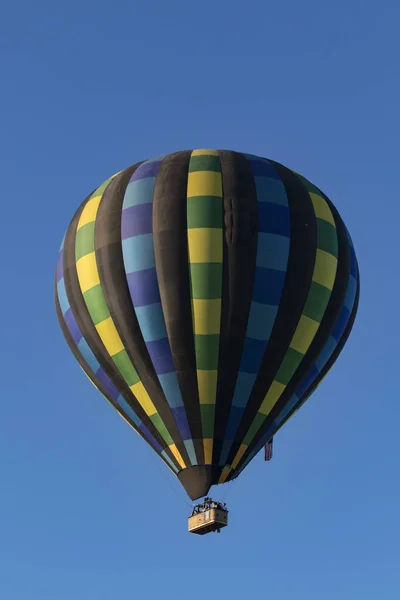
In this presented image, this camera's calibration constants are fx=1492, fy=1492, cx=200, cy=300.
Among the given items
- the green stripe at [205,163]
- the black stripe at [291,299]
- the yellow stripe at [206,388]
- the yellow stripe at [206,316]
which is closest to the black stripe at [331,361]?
the black stripe at [291,299]

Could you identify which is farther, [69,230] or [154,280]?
[69,230]

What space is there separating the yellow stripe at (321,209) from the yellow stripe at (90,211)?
539 centimetres

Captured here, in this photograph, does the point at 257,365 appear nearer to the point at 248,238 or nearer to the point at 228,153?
the point at 248,238

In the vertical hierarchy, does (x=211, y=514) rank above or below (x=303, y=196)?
below

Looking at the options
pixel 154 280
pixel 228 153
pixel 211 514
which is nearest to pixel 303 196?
pixel 228 153

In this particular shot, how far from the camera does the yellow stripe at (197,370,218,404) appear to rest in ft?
116

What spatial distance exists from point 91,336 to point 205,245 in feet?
12.0

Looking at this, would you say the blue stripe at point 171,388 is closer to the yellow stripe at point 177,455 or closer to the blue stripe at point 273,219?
the yellow stripe at point 177,455

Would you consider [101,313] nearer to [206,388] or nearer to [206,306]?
[206,306]

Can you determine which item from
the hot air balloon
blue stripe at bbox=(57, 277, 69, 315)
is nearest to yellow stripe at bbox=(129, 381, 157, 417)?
the hot air balloon

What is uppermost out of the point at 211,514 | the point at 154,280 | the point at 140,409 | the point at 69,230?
the point at 69,230

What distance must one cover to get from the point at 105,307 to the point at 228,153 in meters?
5.15

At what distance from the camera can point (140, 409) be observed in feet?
118

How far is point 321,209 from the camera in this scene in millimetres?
37500
